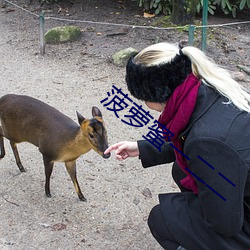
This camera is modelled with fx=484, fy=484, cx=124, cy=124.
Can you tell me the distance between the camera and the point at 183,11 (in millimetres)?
6543

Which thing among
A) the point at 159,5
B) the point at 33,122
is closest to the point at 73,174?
the point at 33,122

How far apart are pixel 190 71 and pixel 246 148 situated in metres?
0.38

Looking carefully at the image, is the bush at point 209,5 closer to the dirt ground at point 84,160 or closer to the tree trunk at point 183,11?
the dirt ground at point 84,160

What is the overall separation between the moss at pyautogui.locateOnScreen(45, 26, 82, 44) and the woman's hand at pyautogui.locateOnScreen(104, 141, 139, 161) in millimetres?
3969

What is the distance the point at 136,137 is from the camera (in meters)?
4.15

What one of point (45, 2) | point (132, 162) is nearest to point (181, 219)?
point (132, 162)

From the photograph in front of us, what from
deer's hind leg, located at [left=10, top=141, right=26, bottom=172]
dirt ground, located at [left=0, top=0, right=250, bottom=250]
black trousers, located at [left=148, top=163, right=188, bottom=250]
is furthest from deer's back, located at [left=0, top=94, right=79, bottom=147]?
black trousers, located at [left=148, top=163, right=188, bottom=250]

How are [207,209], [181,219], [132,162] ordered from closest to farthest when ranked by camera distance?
[207,209] < [181,219] < [132,162]

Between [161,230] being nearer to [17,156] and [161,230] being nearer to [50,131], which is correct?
[50,131]

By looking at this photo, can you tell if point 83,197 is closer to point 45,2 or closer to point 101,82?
point 101,82

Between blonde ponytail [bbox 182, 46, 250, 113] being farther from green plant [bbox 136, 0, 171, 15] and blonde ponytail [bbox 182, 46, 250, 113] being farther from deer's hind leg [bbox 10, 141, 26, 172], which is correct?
green plant [bbox 136, 0, 171, 15]

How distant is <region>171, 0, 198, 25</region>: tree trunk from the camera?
21.4 ft

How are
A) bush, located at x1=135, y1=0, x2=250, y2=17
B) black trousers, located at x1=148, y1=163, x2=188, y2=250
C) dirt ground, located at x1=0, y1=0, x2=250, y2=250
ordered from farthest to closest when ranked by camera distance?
bush, located at x1=135, y1=0, x2=250, y2=17 < dirt ground, located at x1=0, y1=0, x2=250, y2=250 < black trousers, located at x1=148, y1=163, x2=188, y2=250

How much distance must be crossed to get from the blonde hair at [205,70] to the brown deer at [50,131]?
898 mm
